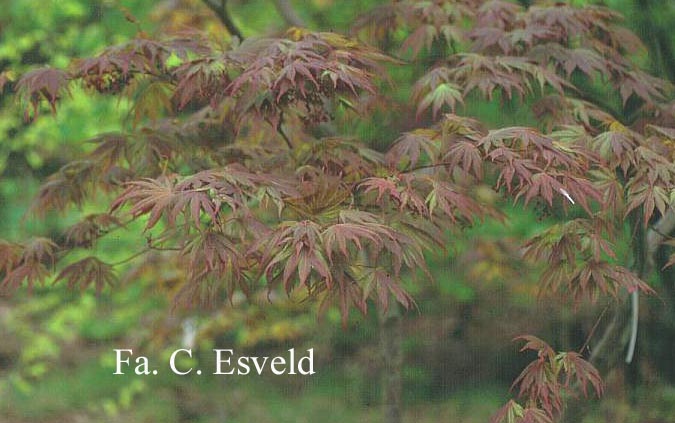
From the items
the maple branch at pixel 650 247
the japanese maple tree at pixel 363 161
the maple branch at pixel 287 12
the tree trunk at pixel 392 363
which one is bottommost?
the tree trunk at pixel 392 363

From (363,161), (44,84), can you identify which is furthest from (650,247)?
(44,84)

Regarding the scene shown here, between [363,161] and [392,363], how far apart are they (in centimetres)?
116

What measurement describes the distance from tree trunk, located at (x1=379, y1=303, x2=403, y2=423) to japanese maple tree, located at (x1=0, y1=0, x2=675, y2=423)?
2.17 feet

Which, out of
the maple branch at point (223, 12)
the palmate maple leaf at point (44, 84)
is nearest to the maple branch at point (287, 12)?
the maple branch at point (223, 12)

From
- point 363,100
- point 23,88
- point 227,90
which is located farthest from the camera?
point 363,100

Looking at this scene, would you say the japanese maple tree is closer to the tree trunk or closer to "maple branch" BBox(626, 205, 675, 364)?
"maple branch" BBox(626, 205, 675, 364)

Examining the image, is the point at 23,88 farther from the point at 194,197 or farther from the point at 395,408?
the point at 395,408

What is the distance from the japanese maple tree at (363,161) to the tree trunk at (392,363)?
660mm

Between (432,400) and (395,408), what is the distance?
2222 mm

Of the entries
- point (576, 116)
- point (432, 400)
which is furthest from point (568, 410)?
point (432, 400)

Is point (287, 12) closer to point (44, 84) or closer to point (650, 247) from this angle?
point (44, 84)

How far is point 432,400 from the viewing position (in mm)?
5484

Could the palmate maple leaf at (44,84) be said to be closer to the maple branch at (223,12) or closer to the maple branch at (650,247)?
the maple branch at (223,12)

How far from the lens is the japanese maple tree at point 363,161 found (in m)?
2.11
